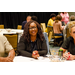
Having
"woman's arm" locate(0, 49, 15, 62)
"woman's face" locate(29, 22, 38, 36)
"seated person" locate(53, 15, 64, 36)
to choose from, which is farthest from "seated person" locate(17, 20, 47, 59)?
"seated person" locate(53, 15, 64, 36)

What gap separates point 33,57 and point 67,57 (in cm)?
47

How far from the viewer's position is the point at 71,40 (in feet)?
6.72

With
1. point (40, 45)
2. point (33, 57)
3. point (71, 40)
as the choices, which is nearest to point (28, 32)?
point (40, 45)

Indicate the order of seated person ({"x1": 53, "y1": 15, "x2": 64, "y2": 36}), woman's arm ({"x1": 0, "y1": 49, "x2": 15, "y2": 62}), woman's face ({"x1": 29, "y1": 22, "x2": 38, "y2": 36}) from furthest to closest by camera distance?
1. seated person ({"x1": 53, "y1": 15, "x2": 64, "y2": 36})
2. woman's face ({"x1": 29, "y1": 22, "x2": 38, "y2": 36})
3. woman's arm ({"x1": 0, "y1": 49, "x2": 15, "y2": 62})

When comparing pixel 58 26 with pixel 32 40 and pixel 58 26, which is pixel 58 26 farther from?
pixel 32 40

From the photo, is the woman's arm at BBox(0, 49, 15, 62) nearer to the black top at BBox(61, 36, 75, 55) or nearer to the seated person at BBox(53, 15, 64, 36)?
the black top at BBox(61, 36, 75, 55)

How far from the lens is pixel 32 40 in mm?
2152

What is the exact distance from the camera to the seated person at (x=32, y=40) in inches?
79.6

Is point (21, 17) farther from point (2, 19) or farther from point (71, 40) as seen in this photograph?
point (71, 40)

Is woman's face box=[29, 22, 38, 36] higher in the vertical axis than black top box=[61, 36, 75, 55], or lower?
higher

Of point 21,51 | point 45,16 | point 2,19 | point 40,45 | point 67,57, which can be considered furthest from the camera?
point 45,16

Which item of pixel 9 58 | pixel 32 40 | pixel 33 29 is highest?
pixel 33 29

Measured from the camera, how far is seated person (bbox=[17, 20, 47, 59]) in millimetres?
2021

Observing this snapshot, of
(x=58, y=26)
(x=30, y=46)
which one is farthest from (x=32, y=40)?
(x=58, y=26)
